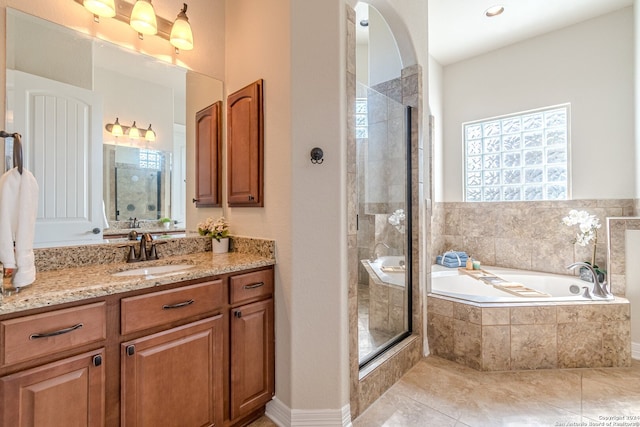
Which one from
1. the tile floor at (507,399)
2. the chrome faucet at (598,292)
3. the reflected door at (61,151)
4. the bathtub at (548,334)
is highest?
the reflected door at (61,151)

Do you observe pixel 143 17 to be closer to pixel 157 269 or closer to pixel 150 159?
pixel 150 159

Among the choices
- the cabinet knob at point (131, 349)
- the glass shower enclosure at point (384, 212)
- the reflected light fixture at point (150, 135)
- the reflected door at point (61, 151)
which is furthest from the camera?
the glass shower enclosure at point (384, 212)

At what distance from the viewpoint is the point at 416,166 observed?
7.88 feet

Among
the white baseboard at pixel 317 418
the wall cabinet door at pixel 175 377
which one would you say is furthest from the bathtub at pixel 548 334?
the wall cabinet door at pixel 175 377

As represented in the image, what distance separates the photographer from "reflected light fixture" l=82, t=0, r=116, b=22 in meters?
1.55

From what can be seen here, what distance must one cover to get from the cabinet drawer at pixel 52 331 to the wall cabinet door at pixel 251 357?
60 cm

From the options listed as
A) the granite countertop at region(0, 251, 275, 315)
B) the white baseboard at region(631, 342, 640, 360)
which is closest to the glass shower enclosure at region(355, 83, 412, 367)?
the granite countertop at region(0, 251, 275, 315)

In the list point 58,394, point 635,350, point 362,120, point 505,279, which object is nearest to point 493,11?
point 362,120

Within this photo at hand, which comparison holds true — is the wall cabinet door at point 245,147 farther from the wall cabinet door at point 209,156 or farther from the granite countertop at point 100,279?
the granite countertop at point 100,279

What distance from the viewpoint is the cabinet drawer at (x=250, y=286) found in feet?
5.13

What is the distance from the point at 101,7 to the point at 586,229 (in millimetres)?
4132

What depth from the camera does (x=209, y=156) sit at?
2.11 m

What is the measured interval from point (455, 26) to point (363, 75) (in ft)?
4.00

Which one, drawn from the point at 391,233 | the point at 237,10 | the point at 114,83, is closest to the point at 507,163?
the point at 391,233
